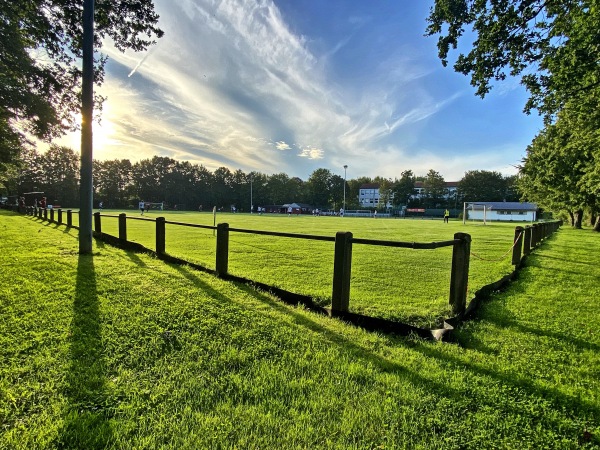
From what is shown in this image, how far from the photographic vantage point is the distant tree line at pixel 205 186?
7606 cm

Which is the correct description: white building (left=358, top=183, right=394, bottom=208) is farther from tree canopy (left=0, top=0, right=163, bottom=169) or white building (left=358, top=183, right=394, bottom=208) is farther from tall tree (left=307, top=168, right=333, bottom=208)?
tree canopy (left=0, top=0, right=163, bottom=169)

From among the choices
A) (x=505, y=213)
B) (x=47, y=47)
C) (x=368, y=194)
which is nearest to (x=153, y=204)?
(x=47, y=47)

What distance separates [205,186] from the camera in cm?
9631

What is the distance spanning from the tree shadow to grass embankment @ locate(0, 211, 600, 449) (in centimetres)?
1

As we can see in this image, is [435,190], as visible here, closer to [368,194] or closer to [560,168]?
[368,194]

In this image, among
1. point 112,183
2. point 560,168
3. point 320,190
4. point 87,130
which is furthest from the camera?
point 320,190

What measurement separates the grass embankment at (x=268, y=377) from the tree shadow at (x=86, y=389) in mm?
11

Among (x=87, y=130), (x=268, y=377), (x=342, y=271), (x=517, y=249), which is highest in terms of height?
(x=87, y=130)

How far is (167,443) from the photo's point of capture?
6.12 ft

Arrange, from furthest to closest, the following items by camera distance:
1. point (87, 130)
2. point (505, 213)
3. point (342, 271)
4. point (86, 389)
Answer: point (505, 213) → point (87, 130) → point (342, 271) → point (86, 389)

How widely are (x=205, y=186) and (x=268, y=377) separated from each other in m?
99.0

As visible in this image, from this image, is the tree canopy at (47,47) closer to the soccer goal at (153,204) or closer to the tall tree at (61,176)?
the soccer goal at (153,204)

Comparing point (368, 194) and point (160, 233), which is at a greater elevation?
point (368, 194)

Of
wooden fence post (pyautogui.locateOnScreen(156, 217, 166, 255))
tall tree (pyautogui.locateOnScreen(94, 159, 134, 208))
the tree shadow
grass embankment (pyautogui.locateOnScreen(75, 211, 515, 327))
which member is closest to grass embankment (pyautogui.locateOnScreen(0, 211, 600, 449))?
the tree shadow
